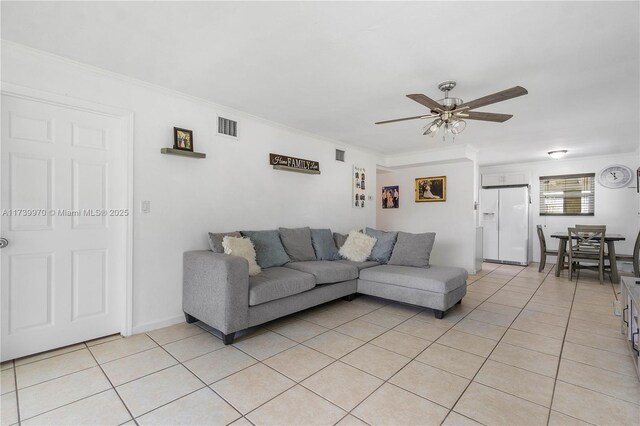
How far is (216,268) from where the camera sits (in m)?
2.61

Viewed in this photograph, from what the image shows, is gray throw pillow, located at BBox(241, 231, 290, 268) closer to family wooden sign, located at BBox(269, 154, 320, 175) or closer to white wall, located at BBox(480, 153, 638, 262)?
family wooden sign, located at BBox(269, 154, 320, 175)

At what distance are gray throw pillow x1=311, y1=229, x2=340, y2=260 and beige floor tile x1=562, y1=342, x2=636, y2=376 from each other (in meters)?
2.62

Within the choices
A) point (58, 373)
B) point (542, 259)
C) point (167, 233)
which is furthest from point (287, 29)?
point (542, 259)

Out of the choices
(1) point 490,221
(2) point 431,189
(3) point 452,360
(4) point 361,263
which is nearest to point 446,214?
(2) point 431,189

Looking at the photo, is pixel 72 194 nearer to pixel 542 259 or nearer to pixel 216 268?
pixel 216 268

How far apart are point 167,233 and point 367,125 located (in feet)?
9.39

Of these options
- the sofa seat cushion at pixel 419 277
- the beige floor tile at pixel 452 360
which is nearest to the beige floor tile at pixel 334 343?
the beige floor tile at pixel 452 360

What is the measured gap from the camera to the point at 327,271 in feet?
11.3

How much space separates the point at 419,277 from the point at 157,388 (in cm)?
261

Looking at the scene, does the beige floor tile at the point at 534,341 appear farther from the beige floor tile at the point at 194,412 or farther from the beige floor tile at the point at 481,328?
the beige floor tile at the point at 194,412

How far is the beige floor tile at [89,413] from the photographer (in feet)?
5.31

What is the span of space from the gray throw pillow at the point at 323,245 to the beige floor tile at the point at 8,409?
3003 millimetres

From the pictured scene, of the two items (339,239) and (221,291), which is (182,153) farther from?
(339,239)

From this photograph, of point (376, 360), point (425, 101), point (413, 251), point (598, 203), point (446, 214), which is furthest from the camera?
point (598, 203)
